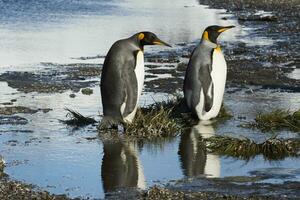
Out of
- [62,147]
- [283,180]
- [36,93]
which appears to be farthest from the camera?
[36,93]

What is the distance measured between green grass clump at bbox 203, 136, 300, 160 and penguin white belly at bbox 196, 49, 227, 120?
164 centimetres

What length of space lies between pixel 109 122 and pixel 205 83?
A: 1.43 m

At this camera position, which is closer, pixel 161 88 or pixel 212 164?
pixel 212 164

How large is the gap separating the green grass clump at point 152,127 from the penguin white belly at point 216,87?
0.91m

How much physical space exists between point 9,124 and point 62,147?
133 centimetres

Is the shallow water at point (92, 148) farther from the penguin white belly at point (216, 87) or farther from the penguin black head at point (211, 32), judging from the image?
the penguin black head at point (211, 32)

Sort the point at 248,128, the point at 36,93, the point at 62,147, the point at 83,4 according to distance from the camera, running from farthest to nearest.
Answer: the point at 83,4
the point at 36,93
the point at 248,128
the point at 62,147

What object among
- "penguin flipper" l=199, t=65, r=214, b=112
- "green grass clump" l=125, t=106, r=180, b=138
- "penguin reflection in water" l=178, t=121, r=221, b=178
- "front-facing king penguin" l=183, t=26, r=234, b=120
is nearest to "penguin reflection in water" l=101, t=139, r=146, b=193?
"green grass clump" l=125, t=106, r=180, b=138

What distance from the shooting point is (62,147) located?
25.7 feet

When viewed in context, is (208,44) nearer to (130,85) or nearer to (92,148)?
(130,85)

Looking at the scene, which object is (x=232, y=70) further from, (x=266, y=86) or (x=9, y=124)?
(x=9, y=124)

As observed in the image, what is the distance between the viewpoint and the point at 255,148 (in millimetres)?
7621

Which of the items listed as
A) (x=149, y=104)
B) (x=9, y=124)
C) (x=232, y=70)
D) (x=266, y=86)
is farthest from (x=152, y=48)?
(x=9, y=124)

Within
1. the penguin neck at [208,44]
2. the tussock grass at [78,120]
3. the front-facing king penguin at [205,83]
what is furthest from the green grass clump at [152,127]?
the penguin neck at [208,44]
